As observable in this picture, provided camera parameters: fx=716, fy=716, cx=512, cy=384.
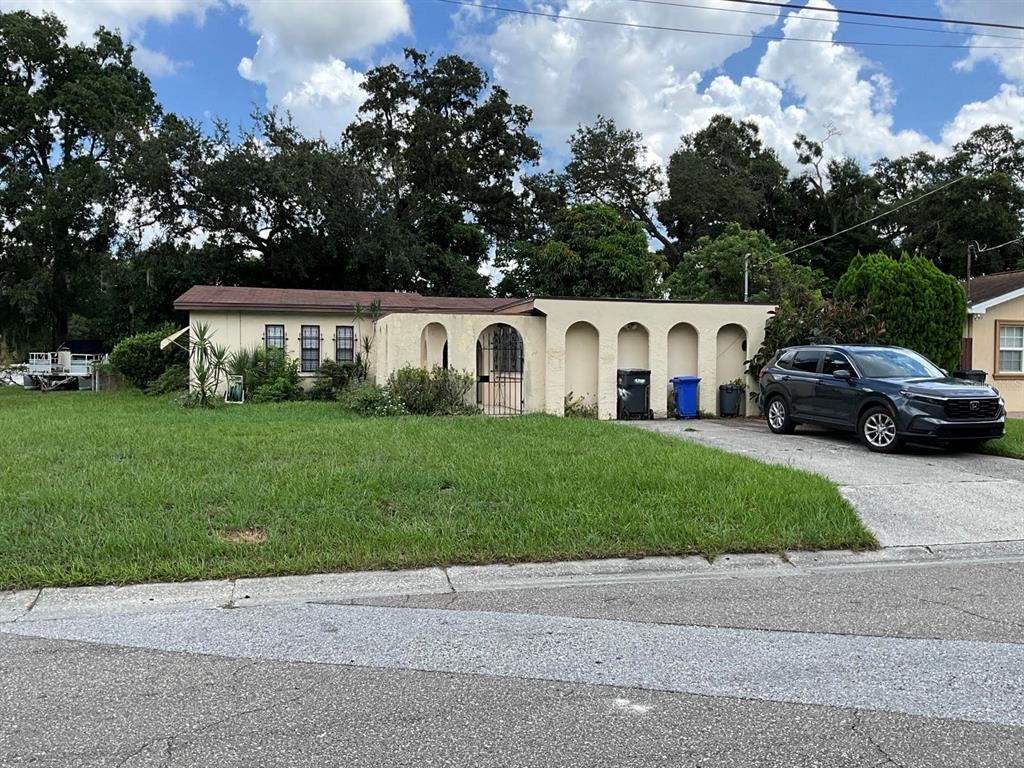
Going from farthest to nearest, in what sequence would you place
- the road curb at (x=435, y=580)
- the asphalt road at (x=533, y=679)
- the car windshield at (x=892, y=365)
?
the car windshield at (x=892, y=365) → the road curb at (x=435, y=580) → the asphalt road at (x=533, y=679)

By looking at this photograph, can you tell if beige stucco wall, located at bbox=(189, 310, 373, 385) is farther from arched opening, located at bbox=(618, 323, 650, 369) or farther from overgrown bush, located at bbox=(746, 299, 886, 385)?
overgrown bush, located at bbox=(746, 299, 886, 385)

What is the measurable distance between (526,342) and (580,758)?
1330 centimetres

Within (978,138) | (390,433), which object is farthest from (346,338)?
(978,138)

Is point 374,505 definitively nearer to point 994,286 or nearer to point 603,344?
point 603,344

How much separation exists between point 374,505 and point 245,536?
1.23 m

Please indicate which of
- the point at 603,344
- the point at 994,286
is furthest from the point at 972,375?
the point at 603,344

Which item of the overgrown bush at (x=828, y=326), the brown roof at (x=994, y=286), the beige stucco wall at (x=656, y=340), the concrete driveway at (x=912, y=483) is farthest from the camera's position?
the brown roof at (x=994, y=286)

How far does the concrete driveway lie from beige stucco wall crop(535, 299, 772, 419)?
337 centimetres

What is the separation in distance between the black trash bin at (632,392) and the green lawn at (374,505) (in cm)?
562

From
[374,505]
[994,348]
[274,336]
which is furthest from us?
[274,336]

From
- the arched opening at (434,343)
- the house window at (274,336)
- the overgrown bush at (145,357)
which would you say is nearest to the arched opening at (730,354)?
the arched opening at (434,343)

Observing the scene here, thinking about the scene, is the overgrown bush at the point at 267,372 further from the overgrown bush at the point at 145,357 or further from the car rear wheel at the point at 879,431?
the car rear wheel at the point at 879,431

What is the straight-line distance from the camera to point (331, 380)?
2072cm

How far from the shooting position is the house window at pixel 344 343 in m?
22.6
